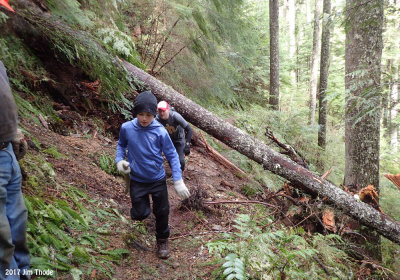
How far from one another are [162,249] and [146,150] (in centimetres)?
144

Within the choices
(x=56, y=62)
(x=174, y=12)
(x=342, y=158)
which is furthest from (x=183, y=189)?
(x=342, y=158)

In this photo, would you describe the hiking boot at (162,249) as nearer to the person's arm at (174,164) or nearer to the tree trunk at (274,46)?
the person's arm at (174,164)

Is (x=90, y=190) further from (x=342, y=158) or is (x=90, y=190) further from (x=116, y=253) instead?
(x=342, y=158)

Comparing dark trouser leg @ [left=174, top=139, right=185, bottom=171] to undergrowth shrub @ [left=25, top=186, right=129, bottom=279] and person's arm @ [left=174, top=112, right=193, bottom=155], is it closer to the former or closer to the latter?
person's arm @ [left=174, top=112, right=193, bottom=155]

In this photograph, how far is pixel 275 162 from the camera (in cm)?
655

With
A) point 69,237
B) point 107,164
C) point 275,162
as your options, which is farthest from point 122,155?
point 275,162

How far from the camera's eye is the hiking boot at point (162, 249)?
391 cm

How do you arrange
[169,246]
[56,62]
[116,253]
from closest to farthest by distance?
[116,253], [169,246], [56,62]

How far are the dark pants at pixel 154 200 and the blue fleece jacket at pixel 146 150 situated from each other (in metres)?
0.10

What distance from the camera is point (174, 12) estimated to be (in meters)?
9.26

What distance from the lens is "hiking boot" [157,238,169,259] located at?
154 inches

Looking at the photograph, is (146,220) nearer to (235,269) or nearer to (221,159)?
(235,269)

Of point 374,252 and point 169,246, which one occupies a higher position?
point 169,246

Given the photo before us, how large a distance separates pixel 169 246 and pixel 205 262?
30.0 inches
